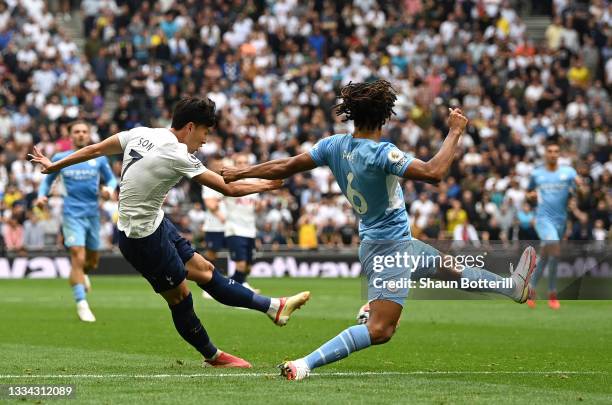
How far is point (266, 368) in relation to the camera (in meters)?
10.8

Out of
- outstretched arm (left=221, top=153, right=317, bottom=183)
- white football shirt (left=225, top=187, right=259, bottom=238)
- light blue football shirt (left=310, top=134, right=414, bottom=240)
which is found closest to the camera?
light blue football shirt (left=310, top=134, right=414, bottom=240)

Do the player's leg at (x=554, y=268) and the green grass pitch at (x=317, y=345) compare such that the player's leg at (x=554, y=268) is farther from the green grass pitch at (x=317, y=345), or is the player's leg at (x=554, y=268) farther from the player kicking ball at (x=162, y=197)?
the player kicking ball at (x=162, y=197)

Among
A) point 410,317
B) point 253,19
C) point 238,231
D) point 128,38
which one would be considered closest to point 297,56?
point 253,19

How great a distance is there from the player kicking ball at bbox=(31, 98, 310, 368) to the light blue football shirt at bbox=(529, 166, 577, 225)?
9.58 metres

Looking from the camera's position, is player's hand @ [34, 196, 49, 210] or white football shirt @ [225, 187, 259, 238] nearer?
player's hand @ [34, 196, 49, 210]

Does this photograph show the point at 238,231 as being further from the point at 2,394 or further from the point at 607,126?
A: the point at 607,126

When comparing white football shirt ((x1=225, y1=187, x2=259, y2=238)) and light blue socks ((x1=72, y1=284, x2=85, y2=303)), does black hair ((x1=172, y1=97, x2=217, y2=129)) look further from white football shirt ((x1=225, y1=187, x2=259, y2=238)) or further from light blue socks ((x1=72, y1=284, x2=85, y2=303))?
white football shirt ((x1=225, y1=187, x2=259, y2=238))

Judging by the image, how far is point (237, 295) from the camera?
1128cm

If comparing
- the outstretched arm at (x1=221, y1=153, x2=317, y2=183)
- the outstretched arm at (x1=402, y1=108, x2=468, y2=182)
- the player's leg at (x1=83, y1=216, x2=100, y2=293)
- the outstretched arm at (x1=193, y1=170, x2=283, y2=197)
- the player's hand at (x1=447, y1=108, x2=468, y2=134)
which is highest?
the player's hand at (x1=447, y1=108, x2=468, y2=134)

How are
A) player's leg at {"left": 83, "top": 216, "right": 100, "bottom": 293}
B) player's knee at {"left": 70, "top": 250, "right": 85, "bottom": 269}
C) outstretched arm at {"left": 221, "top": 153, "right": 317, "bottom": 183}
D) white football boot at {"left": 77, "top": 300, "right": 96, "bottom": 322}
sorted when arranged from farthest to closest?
player's leg at {"left": 83, "top": 216, "right": 100, "bottom": 293} < player's knee at {"left": 70, "top": 250, "right": 85, "bottom": 269} < white football boot at {"left": 77, "top": 300, "right": 96, "bottom": 322} < outstretched arm at {"left": 221, "top": 153, "right": 317, "bottom": 183}

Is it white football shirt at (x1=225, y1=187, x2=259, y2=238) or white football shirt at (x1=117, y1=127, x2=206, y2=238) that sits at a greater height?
white football shirt at (x1=117, y1=127, x2=206, y2=238)

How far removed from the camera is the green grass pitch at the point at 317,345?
358 inches

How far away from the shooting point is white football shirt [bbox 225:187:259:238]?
21156 millimetres

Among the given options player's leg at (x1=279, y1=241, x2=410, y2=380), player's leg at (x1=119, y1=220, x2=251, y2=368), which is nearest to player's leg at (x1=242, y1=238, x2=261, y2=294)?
player's leg at (x1=119, y1=220, x2=251, y2=368)
